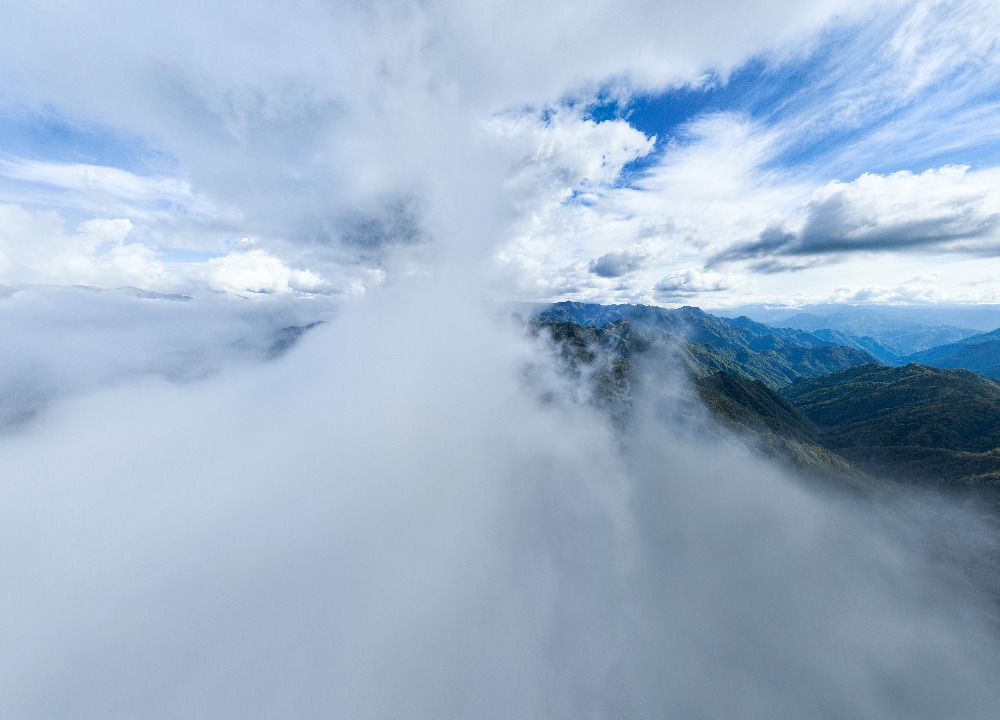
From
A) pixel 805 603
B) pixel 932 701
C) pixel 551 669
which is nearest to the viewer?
pixel 932 701

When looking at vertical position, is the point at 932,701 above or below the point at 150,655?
above

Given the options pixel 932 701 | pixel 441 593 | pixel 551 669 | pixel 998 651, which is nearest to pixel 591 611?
pixel 551 669

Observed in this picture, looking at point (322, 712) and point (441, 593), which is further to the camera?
point (441, 593)

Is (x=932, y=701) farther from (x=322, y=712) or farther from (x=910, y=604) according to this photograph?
(x=322, y=712)

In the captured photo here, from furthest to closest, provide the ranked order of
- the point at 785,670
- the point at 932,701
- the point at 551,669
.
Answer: the point at 551,669 < the point at 785,670 < the point at 932,701

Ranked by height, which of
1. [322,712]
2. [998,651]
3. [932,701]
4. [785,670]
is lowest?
[322,712]

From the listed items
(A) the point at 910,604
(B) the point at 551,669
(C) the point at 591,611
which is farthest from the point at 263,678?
(A) the point at 910,604

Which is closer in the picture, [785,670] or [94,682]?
[785,670]

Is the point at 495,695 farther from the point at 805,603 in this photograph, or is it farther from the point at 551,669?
the point at 805,603

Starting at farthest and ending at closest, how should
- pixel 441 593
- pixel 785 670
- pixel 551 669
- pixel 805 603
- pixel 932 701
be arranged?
pixel 441 593 → pixel 805 603 → pixel 551 669 → pixel 785 670 → pixel 932 701
